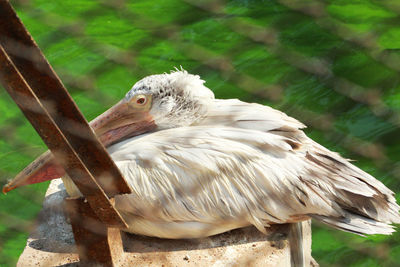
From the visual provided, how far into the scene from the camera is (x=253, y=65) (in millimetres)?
3070

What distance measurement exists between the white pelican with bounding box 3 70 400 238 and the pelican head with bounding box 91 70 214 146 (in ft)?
0.58

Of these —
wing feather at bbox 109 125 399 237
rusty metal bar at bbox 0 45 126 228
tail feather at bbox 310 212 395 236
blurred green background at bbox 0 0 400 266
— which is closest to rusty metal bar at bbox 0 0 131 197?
rusty metal bar at bbox 0 45 126 228

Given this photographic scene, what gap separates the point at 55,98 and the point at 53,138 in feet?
0.25

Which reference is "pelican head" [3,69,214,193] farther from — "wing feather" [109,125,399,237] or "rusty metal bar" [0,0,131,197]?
"rusty metal bar" [0,0,131,197]

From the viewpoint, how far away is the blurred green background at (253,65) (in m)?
2.49

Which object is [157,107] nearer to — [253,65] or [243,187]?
[243,187]

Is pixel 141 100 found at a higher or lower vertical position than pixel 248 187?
higher

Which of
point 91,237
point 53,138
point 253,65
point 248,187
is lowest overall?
point 253,65

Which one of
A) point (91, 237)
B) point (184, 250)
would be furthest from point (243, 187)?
point (91, 237)

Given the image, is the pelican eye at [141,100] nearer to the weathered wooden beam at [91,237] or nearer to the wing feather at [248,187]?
the wing feather at [248,187]

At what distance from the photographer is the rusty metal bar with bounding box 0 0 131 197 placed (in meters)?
1.15

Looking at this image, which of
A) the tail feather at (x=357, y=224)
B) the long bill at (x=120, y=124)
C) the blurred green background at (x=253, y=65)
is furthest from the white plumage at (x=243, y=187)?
the blurred green background at (x=253, y=65)

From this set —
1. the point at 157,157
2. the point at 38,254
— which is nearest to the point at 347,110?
the point at 157,157

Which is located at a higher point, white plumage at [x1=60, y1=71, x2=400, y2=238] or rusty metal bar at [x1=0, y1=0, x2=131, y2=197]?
rusty metal bar at [x1=0, y1=0, x2=131, y2=197]
